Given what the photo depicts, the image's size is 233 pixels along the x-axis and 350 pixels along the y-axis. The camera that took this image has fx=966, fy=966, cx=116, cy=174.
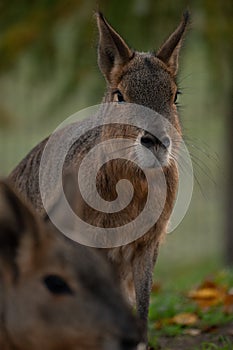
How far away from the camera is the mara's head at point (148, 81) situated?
4535 millimetres

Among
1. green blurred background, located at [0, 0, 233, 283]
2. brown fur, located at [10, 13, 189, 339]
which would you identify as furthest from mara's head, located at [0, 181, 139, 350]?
green blurred background, located at [0, 0, 233, 283]

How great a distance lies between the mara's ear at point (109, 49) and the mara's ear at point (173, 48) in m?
0.17

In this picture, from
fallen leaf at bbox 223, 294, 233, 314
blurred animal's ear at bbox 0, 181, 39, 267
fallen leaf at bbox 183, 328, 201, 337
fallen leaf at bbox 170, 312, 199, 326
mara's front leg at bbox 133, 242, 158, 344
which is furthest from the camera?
fallen leaf at bbox 223, 294, 233, 314

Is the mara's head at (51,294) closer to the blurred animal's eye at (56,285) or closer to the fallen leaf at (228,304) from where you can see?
the blurred animal's eye at (56,285)

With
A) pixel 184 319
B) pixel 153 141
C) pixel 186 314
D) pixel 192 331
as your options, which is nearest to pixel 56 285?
pixel 153 141

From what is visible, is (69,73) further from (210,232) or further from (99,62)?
(210,232)

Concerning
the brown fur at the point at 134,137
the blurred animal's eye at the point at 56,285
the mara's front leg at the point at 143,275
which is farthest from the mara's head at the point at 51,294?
the mara's front leg at the point at 143,275

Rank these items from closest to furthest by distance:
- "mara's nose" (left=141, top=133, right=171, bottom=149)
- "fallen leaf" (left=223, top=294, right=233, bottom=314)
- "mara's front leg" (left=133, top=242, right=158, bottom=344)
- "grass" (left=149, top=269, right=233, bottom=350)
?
Answer: "mara's nose" (left=141, top=133, right=171, bottom=149)
"mara's front leg" (left=133, top=242, right=158, bottom=344)
"grass" (left=149, top=269, right=233, bottom=350)
"fallen leaf" (left=223, top=294, right=233, bottom=314)

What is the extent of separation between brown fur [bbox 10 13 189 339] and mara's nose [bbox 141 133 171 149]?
15cm

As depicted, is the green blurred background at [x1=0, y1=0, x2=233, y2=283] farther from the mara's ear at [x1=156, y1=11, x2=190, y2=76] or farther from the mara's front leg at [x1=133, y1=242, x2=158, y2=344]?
the mara's front leg at [x1=133, y1=242, x2=158, y2=344]

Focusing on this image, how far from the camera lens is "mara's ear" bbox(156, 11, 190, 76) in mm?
4980

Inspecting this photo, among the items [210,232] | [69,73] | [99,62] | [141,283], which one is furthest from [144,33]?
[210,232]

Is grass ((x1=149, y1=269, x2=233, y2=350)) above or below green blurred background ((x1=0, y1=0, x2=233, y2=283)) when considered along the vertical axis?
below

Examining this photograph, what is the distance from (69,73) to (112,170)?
12.3ft
